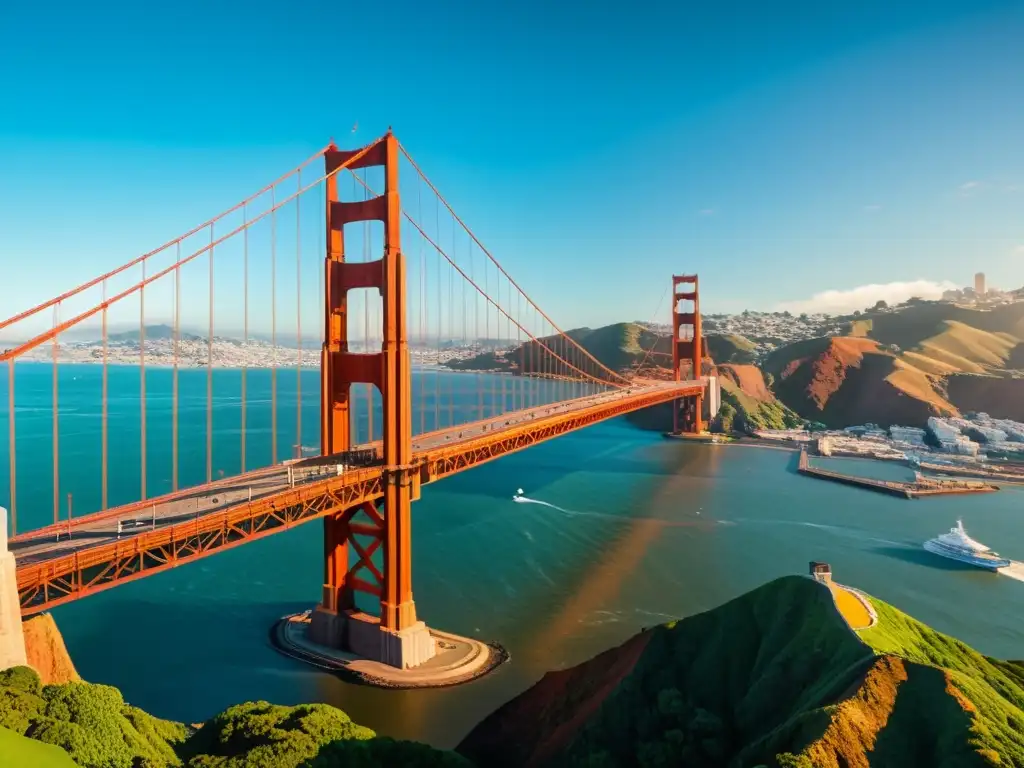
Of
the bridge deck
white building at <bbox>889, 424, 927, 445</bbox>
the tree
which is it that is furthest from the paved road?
white building at <bbox>889, 424, 927, 445</bbox>

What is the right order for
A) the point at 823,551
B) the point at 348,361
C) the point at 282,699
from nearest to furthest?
the point at 282,699, the point at 348,361, the point at 823,551

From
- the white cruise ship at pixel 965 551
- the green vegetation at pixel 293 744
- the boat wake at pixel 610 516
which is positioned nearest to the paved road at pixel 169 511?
the green vegetation at pixel 293 744

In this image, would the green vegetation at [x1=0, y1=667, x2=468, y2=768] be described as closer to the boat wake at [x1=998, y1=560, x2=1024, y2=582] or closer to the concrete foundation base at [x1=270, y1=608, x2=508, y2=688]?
the concrete foundation base at [x1=270, y1=608, x2=508, y2=688]

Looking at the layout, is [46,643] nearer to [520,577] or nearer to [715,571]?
[520,577]

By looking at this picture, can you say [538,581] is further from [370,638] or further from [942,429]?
[942,429]

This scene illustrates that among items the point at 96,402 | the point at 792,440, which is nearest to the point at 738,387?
the point at 792,440

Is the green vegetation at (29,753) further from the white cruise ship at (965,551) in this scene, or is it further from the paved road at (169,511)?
the white cruise ship at (965,551)
